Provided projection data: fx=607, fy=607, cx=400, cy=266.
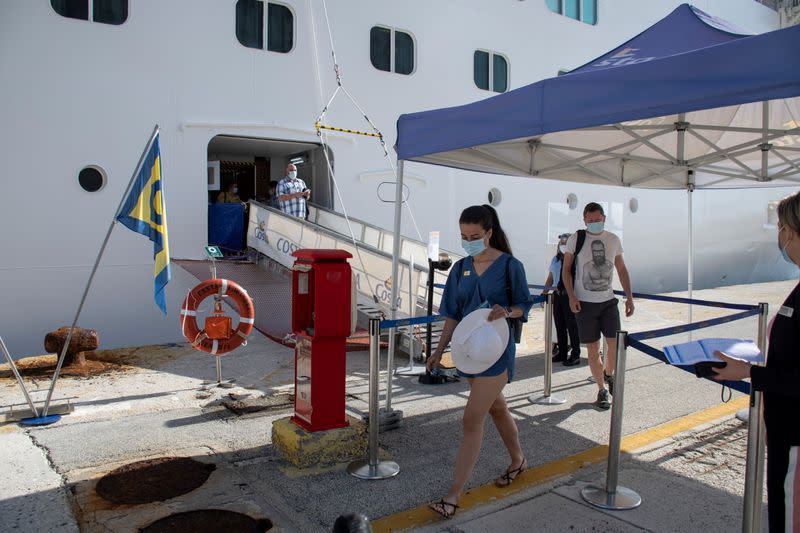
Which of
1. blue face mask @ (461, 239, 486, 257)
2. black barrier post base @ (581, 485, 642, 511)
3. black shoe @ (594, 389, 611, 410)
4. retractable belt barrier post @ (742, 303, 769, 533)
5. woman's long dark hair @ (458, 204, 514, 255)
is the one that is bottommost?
black barrier post base @ (581, 485, 642, 511)

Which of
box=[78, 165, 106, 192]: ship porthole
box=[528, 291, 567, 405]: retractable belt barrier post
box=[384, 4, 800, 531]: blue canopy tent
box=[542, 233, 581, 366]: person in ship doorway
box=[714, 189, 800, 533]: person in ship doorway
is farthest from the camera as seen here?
box=[78, 165, 106, 192]: ship porthole

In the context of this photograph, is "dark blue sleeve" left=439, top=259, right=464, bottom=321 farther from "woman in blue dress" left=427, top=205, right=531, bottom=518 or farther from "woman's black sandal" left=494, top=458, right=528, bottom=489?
"woman's black sandal" left=494, top=458, right=528, bottom=489

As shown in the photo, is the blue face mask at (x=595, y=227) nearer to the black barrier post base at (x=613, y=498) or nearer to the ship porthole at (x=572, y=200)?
the black barrier post base at (x=613, y=498)

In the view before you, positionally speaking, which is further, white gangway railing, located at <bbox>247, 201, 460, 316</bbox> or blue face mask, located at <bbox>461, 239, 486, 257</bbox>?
white gangway railing, located at <bbox>247, 201, 460, 316</bbox>

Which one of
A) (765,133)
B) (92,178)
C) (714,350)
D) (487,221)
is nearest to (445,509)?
(487,221)

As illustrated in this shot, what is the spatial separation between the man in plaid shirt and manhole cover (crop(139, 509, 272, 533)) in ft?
26.2

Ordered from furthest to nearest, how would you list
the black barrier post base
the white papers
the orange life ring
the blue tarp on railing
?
the blue tarp on railing < the orange life ring < the black barrier post base < the white papers

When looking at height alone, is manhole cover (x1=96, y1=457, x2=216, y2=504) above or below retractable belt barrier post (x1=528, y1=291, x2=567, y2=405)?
below

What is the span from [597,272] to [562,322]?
2.34 meters

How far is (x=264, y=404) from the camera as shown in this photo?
19.4 feet

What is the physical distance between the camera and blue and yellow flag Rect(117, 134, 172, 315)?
5.66m

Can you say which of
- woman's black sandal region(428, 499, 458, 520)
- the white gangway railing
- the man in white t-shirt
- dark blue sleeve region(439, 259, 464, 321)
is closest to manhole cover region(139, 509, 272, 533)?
woman's black sandal region(428, 499, 458, 520)

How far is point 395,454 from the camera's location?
468 cm

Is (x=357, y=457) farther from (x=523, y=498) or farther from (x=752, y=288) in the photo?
(x=752, y=288)
